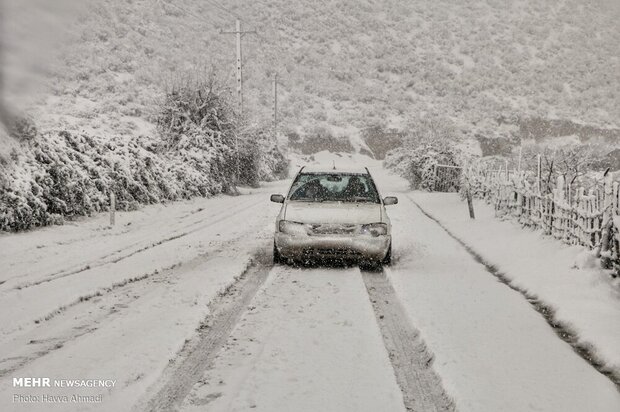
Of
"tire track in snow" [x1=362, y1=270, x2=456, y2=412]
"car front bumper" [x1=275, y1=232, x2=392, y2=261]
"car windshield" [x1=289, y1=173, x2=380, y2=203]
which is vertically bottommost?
"tire track in snow" [x1=362, y1=270, x2=456, y2=412]

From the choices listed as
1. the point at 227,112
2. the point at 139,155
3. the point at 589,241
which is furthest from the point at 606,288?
the point at 227,112

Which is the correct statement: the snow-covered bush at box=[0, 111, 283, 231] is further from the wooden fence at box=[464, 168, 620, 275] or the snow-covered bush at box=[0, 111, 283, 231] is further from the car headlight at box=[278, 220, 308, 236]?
the wooden fence at box=[464, 168, 620, 275]

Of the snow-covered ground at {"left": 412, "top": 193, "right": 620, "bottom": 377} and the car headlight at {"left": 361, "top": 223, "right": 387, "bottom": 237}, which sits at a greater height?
the car headlight at {"left": 361, "top": 223, "right": 387, "bottom": 237}

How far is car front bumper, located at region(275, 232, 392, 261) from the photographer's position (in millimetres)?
9922

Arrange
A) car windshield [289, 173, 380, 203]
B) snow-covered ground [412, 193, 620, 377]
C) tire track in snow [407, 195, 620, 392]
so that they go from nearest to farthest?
tire track in snow [407, 195, 620, 392]
snow-covered ground [412, 193, 620, 377]
car windshield [289, 173, 380, 203]

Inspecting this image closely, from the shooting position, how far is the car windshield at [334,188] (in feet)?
35.8

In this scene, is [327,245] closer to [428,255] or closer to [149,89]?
[428,255]

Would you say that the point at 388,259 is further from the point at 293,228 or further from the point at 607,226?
the point at 607,226

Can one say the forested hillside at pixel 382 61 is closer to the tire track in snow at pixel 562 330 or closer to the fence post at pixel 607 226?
the tire track in snow at pixel 562 330

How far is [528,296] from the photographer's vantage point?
27.9 ft

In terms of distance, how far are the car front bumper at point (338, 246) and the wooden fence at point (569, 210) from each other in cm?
315

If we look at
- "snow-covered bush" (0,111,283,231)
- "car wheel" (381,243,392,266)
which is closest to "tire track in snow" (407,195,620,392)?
"car wheel" (381,243,392,266)

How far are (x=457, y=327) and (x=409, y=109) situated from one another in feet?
170

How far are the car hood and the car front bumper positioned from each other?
30 centimetres
